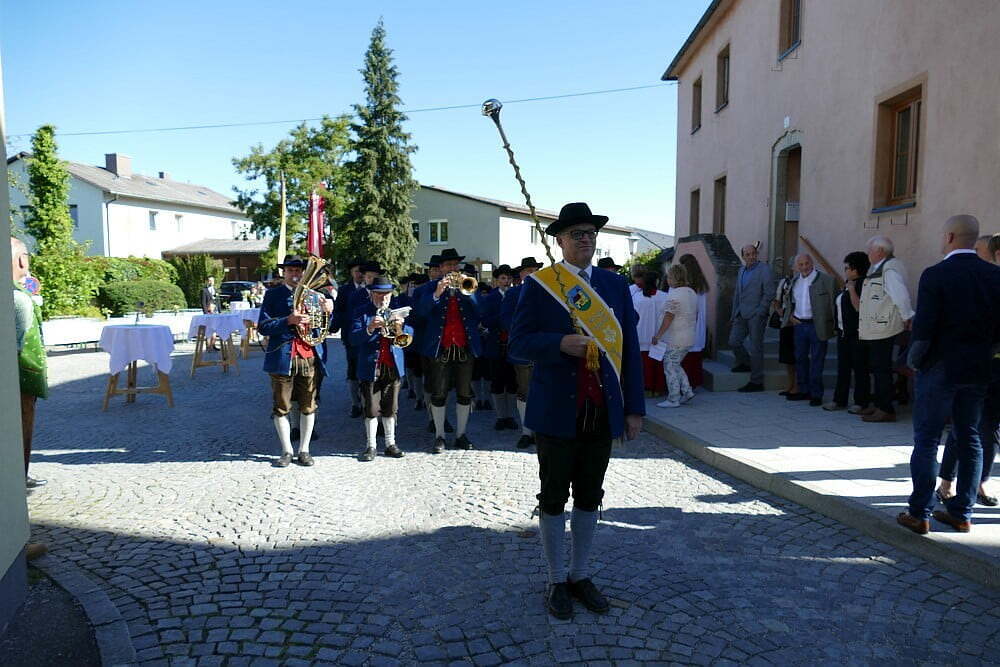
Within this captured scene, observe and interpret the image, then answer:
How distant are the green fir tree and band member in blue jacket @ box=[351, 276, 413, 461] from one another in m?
31.7

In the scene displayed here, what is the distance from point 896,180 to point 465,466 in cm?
714

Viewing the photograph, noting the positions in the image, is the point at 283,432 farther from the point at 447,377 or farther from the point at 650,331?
the point at 650,331

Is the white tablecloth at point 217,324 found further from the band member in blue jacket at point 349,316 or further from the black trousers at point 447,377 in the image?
the black trousers at point 447,377

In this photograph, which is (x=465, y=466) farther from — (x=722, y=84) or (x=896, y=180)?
(x=722, y=84)

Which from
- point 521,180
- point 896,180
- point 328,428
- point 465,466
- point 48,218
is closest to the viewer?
point 521,180

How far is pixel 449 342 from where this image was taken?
7.14m

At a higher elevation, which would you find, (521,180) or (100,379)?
(521,180)

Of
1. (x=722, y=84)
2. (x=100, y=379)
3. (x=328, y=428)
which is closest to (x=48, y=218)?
(x=100, y=379)

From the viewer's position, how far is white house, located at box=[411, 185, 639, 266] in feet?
130

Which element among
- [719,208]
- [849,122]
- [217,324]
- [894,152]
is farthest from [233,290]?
[894,152]

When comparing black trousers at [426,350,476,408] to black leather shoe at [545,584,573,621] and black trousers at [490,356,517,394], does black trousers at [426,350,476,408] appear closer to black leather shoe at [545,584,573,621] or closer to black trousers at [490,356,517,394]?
black trousers at [490,356,517,394]

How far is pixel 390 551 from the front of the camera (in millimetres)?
4309

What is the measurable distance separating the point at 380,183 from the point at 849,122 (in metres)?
32.6

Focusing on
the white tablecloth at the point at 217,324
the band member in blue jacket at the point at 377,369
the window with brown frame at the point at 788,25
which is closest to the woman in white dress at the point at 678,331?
the band member in blue jacket at the point at 377,369
